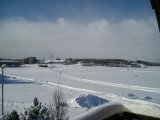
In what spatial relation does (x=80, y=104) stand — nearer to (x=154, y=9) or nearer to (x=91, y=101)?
(x=91, y=101)

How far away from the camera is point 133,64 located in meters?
97.3

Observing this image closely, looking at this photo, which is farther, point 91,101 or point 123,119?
point 91,101

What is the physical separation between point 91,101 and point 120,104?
2039 cm

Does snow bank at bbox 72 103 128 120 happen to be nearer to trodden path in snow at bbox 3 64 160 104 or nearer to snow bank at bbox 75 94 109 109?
snow bank at bbox 75 94 109 109

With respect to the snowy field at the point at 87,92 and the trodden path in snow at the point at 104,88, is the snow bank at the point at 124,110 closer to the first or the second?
the snowy field at the point at 87,92

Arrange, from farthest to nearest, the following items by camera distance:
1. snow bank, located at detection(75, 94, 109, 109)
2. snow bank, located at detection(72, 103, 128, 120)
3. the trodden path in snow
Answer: the trodden path in snow, snow bank, located at detection(75, 94, 109, 109), snow bank, located at detection(72, 103, 128, 120)

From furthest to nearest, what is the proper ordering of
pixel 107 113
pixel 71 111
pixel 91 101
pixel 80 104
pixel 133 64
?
pixel 133 64, pixel 91 101, pixel 80 104, pixel 71 111, pixel 107 113

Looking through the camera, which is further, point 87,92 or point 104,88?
point 104,88

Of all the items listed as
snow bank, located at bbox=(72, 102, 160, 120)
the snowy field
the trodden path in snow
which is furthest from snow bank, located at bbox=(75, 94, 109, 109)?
snow bank, located at bbox=(72, 102, 160, 120)

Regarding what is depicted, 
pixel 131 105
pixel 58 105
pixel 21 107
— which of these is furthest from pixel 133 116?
pixel 21 107

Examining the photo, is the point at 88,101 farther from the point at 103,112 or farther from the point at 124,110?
the point at 103,112

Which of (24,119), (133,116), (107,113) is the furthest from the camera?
(24,119)

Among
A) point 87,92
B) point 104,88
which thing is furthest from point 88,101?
point 104,88

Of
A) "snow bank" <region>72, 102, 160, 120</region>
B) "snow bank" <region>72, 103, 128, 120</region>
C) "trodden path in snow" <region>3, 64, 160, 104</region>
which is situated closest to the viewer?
"snow bank" <region>72, 103, 128, 120</region>
